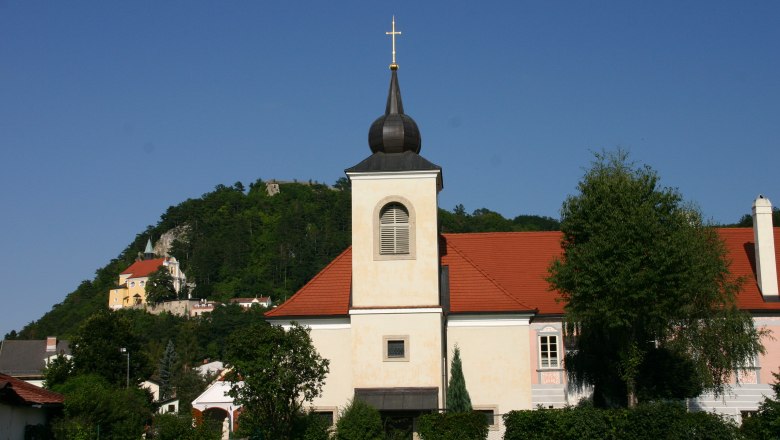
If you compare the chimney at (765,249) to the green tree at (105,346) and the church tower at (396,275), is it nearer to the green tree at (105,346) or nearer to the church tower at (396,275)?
the church tower at (396,275)

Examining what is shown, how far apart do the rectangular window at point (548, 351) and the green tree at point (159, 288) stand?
512ft

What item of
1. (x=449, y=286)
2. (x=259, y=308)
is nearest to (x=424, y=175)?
(x=449, y=286)

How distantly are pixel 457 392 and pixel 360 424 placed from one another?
4.62 m

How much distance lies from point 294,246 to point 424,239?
159 meters

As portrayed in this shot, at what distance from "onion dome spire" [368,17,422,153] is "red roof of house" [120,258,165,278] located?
537 feet

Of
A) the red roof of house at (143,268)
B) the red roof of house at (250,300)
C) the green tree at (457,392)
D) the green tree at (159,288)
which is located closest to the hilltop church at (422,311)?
the green tree at (457,392)

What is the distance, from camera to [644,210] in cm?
2758

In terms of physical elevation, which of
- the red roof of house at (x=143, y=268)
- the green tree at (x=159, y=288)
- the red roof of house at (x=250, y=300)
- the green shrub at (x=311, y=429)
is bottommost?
the green shrub at (x=311, y=429)

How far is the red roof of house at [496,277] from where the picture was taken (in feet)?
107

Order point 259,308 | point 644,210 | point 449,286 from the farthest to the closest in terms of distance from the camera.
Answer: point 259,308
point 449,286
point 644,210

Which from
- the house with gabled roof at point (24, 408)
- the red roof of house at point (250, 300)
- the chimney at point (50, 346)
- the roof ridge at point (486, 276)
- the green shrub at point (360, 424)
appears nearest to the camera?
the green shrub at point (360, 424)

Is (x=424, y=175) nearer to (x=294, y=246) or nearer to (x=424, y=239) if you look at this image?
(x=424, y=239)

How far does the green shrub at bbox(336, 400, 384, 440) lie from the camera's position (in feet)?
88.0

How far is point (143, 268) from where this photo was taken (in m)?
193
